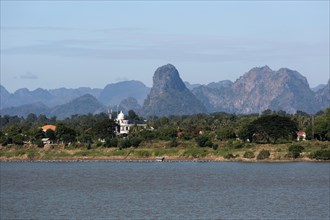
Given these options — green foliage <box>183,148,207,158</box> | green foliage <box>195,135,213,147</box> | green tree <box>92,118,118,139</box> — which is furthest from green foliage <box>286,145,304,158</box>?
green tree <box>92,118,118,139</box>

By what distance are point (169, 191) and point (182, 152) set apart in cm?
4703

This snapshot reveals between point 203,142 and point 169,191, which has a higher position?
point 203,142

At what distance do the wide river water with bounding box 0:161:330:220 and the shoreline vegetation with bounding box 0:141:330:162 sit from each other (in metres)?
3.98

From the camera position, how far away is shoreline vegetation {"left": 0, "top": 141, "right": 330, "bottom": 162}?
330 ft

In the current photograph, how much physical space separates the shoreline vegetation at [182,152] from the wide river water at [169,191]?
3.98 metres

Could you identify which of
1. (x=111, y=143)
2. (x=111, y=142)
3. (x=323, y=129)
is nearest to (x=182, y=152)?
(x=111, y=143)

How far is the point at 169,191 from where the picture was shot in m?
62.5

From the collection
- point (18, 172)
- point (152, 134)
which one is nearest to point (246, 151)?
point (152, 134)

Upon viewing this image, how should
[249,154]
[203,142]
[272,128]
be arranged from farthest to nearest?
[272,128] → [203,142] → [249,154]

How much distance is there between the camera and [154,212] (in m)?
47.9

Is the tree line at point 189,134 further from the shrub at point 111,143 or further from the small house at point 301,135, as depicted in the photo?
the small house at point 301,135

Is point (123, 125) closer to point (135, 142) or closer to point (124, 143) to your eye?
point (135, 142)

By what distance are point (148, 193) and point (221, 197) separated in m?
6.99

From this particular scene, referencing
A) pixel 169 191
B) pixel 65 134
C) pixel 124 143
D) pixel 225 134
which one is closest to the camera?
pixel 169 191
